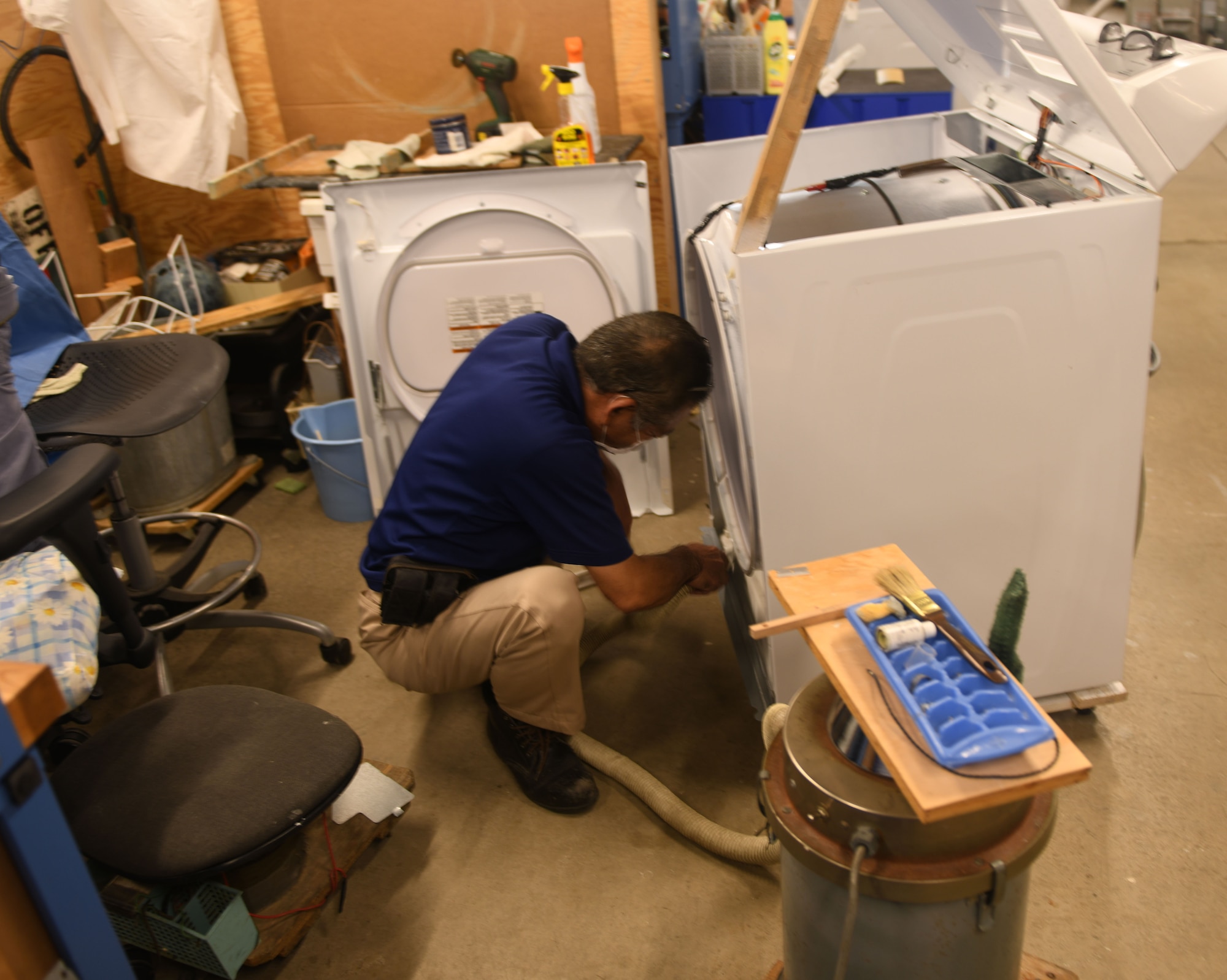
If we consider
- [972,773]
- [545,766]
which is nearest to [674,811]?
[545,766]

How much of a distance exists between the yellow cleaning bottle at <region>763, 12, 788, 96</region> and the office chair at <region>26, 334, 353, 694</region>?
7.80 feet

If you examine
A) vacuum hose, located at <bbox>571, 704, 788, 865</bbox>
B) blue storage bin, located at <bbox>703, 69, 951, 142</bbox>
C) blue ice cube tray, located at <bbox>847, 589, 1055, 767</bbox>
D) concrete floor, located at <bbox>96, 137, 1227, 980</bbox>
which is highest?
blue storage bin, located at <bbox>703, 69, 951, 142</bbox>

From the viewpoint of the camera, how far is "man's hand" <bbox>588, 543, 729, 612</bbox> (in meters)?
1.64

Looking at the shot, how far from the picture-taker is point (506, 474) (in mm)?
1591

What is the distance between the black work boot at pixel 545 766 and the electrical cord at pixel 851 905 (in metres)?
0.82

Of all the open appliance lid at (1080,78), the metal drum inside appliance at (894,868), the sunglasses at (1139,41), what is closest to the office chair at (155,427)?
the metal drum inside appliance at (894,868)

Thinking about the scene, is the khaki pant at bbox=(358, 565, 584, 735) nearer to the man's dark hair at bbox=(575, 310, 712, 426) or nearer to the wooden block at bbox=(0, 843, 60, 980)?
the man's dark hair at bbox=(575, 310, 712, 426)

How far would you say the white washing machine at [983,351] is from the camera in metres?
1.40

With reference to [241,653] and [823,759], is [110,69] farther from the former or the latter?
[823,759]

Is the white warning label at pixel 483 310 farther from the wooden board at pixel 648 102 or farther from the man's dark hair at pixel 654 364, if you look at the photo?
the man's dark hair at pixel 654 364

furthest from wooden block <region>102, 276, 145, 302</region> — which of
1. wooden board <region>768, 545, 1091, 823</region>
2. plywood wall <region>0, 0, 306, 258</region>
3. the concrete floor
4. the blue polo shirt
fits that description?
wooden board <region>768, 545, 1091, 823</region>

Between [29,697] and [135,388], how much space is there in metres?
1.39

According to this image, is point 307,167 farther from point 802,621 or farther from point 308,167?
point 802,621

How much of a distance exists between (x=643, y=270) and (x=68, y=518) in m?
1.55
